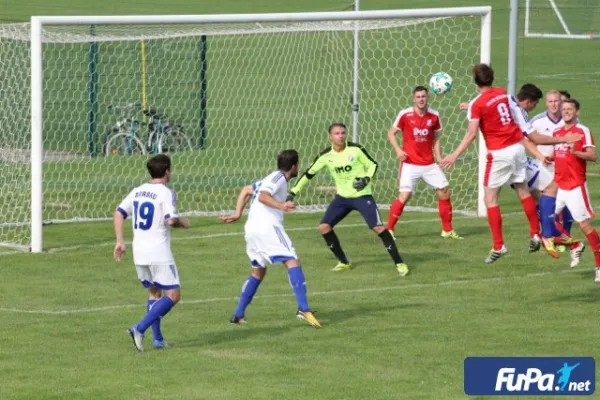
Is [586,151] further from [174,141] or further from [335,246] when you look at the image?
[174,141]

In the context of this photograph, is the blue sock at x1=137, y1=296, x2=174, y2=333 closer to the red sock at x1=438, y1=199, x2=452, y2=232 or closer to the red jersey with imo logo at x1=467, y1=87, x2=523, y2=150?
the red jersey with imo logo at x1=467, y1=87, x2=523, y2=150

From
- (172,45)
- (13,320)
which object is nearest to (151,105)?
(172,45)

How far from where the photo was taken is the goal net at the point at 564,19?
39.5m

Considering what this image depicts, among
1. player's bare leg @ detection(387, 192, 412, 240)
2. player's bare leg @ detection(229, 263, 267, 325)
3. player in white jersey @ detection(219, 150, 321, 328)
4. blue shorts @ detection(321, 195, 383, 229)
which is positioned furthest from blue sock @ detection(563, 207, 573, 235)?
player's bare leg @ detection(229, 263, 267, 325)

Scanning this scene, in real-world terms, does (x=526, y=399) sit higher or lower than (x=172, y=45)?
lower

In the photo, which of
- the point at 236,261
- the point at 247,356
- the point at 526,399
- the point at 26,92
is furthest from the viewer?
the point at 26,92

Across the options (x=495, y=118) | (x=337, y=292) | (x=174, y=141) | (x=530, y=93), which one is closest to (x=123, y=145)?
(x=174, y=141)

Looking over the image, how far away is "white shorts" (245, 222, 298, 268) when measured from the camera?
50.5ft

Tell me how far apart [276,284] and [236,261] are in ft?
5.61

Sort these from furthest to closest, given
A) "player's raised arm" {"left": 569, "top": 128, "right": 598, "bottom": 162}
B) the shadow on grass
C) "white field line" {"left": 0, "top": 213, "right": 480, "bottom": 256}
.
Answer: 1. "white field line" {"left": 0, "top": 213, "right": 480, "bottom": 256}
2. "player's raised arm" {"left": 569, "top": 128, "right": 598, "bottom": 162}
3. the shadow on grass

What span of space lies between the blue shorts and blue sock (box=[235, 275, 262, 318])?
3.23 meters

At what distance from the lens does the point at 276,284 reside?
18016mm

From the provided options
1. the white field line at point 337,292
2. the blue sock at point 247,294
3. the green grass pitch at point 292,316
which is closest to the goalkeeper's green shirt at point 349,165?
the green grass pitch at point 292,316

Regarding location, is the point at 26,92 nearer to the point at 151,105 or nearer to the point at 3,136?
the point at 3,136
